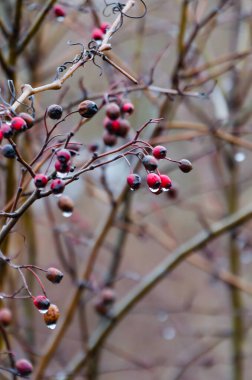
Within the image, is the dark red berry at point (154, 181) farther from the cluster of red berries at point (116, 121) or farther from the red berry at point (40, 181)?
the cluster of red berries at point (116, 121)

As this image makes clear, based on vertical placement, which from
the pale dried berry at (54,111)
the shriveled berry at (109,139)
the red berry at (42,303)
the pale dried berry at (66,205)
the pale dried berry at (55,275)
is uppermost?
the shriveled berry at (109,139)

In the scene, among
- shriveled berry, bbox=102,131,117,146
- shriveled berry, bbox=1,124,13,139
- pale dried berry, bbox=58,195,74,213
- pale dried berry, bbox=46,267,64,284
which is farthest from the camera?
shriveled berry, bbox=102,131,117,146

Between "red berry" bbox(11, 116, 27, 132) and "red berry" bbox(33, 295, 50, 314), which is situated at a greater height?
"red berry" bbox(11, 116, 27, 132)

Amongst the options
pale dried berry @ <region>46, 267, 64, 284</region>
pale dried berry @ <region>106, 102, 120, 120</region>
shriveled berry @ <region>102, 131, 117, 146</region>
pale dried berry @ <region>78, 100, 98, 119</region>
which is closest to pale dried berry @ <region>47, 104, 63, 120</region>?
pale dried berry @ <region>78, 100, 98, 119</region>

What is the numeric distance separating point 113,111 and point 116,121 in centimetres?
8

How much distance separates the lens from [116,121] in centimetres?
156

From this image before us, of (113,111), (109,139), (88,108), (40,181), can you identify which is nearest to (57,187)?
(40,181)

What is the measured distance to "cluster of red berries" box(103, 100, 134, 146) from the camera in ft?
4.88

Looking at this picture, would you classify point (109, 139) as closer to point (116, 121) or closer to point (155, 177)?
point (116, 121)

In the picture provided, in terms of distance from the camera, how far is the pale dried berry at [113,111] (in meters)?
1.47

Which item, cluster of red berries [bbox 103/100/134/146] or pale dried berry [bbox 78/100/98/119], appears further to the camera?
cluster of red berries [bbox 103/100/134/146]

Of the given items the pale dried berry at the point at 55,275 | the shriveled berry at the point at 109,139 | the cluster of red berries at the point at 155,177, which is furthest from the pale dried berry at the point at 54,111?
the shriveled berry at the point at 109,139

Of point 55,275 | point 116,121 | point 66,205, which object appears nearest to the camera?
point 55,275

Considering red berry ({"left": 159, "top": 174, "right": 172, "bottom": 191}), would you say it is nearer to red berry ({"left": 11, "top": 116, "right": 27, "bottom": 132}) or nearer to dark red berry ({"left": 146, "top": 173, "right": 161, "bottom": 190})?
dark red berry ({"left": 146, "top": 173, "right": 161, "bottom": 190})
